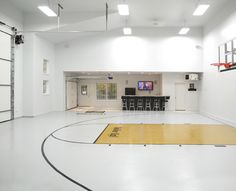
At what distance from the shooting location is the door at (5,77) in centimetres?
886

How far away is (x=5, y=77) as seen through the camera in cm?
914

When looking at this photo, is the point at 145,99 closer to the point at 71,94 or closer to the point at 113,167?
the point at 71,94

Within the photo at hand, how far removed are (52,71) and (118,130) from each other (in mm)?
7438

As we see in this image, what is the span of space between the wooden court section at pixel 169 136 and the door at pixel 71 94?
297 inches

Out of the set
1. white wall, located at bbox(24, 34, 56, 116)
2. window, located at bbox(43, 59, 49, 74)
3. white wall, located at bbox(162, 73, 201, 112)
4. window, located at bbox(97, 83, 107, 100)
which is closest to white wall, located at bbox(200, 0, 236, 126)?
white wall, located at bbox(162, 73, 201, 112)

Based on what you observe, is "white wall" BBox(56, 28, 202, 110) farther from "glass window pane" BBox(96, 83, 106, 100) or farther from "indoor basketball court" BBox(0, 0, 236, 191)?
"glass window pane" BBox(96, 83, 106, 100)

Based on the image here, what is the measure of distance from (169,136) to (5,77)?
688 cm

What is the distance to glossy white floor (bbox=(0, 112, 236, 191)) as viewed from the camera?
3064 millimetres

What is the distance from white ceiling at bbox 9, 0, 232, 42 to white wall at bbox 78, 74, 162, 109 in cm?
444

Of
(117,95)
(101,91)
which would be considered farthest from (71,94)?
(117,95)

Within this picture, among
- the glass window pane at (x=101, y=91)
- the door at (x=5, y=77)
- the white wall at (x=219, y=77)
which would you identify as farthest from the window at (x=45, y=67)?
the white wall at (x=219, y=77)

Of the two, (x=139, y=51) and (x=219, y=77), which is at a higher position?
(x=139, y=51)

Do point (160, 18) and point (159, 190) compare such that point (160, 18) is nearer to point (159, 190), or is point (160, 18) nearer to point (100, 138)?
point (100, 138)

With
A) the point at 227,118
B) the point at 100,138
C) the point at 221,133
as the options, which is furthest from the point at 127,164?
the point at 227,118
